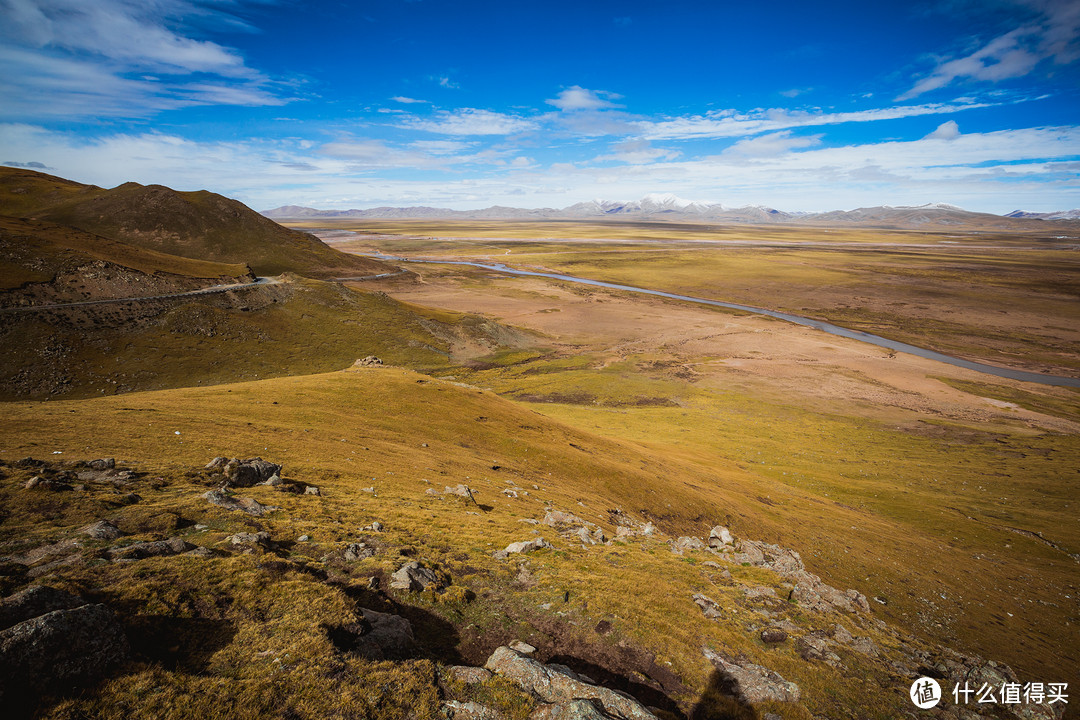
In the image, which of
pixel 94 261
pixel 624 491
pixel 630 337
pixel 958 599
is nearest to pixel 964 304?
pixel 630 337

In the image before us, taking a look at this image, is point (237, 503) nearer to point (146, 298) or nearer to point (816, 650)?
point (816, 650)

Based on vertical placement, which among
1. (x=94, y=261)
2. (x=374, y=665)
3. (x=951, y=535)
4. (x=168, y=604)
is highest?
(x=94, y=261)

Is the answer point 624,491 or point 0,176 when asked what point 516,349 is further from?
point 0,176

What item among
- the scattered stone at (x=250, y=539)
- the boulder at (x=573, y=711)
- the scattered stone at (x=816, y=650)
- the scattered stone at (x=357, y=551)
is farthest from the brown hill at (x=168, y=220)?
the scattered stone at (x=816, y=650)

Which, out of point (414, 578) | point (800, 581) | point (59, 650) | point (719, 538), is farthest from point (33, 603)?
point (719, 538)

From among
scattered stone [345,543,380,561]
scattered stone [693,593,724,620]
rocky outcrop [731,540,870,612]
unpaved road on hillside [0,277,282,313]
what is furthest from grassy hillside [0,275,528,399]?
rocky outcrop [731,540,870,612]

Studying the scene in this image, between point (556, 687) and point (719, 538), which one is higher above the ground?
point (556, 687)

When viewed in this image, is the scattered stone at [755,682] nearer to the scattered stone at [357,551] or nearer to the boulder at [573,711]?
the boulder at [573,711]
